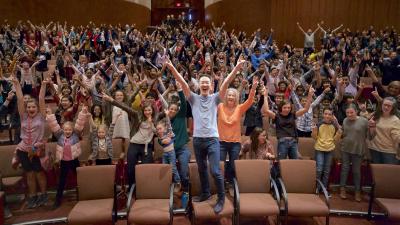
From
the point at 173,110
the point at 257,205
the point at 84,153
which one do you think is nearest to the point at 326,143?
the point at 257,205

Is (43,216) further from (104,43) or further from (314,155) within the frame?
(104,43)

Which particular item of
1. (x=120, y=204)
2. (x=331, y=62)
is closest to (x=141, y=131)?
(x=120, y=204)

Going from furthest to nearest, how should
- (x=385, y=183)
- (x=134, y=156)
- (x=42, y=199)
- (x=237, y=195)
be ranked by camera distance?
(x=42, y=199) → (x=134, y=156) → (x=385, y=183) → (x=237, y=195)

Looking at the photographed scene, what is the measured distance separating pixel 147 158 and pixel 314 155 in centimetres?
246

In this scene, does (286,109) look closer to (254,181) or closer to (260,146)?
(260,146)

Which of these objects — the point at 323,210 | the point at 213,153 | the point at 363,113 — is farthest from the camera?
the point at 363,113

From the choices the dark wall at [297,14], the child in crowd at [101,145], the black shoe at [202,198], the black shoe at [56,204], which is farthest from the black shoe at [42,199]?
the dark wall at [297,14]

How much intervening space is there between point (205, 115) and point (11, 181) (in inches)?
113

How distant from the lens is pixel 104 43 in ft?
→ 40.9

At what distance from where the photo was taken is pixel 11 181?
4.91m

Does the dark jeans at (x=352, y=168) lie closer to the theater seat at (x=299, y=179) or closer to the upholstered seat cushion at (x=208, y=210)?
the theater seat at (x=299, y=179)

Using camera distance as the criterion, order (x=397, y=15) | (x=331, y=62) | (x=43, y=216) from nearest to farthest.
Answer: (x=43, y=216) → (x=331, y=62) → (x=397, y=15)

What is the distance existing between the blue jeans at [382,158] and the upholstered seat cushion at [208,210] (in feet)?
7.71

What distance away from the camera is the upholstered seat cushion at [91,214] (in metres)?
4.01
